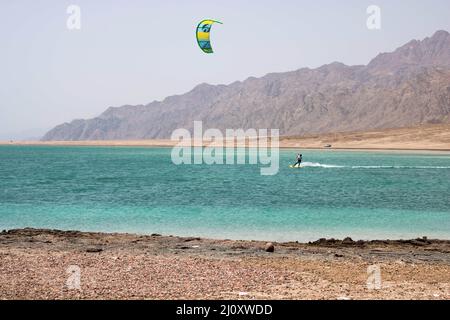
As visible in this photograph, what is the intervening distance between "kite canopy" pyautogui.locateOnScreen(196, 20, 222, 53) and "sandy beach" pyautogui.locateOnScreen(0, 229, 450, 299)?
14176mm

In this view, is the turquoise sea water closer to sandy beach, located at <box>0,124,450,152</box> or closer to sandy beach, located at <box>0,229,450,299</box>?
sandy beach, located at <box>0,229,450,299</box>

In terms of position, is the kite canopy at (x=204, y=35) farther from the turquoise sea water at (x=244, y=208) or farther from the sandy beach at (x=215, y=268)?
the sandy beach at (x=215, y=268)

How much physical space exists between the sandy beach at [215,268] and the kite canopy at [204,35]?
14.2 m

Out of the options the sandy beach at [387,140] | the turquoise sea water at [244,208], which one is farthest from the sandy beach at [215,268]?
the sandy beach at [387,140]

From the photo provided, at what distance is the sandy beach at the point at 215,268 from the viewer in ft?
36.6

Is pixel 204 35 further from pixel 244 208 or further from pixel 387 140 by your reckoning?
pixel 387 140

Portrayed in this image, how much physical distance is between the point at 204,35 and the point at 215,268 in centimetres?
2042

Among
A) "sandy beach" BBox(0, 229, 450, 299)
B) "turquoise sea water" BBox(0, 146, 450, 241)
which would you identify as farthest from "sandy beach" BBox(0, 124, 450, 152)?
"sandy beach" BBox(0, 229, 450, 299)

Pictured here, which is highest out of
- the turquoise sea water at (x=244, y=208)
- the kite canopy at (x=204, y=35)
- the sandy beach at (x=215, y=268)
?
the kite canopy at (x=204, y=35)

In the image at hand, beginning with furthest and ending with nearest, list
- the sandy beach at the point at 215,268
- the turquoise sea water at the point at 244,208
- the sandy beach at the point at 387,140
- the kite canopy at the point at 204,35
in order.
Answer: the sandy beach at the point at 387,140 → the kite canopy at the point at 204,35 → the turquoise sea water at the point at 244,208 → the sandy beach at the point at 215,268
